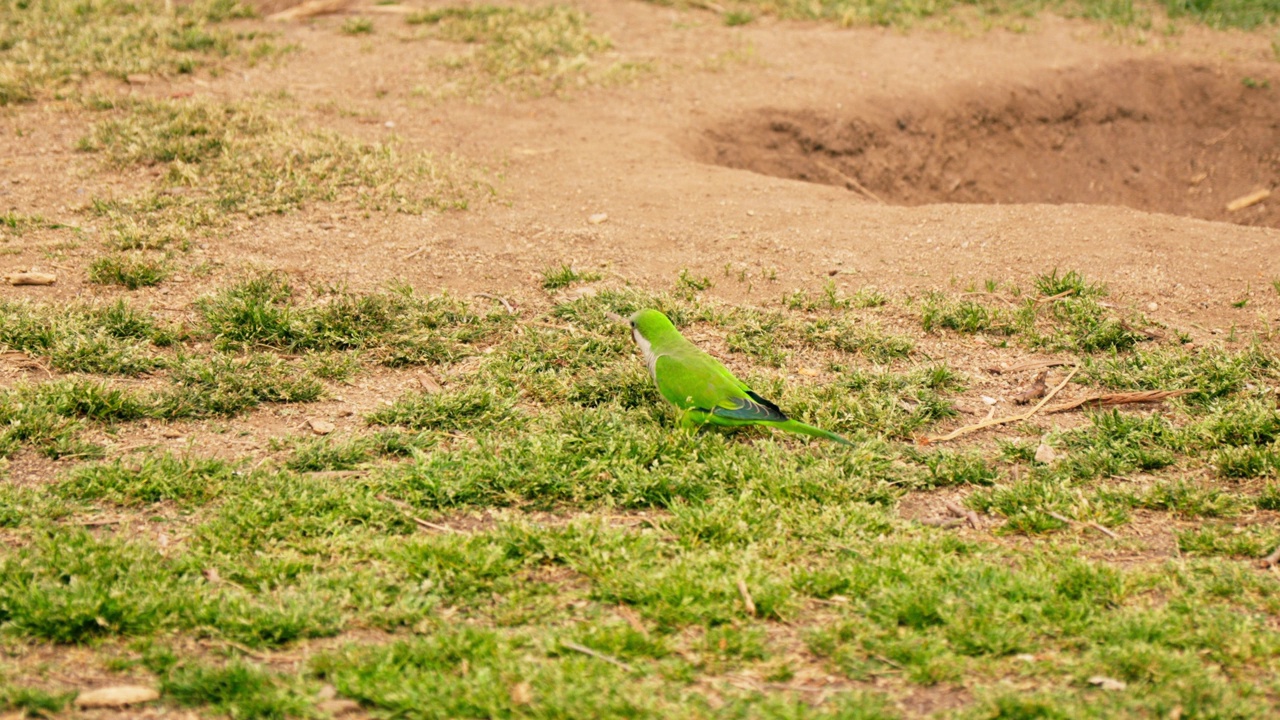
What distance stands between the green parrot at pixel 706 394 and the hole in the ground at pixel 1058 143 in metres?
3.96

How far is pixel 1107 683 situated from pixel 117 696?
2766 mm

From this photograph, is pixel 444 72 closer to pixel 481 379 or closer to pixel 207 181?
pixel 207 181

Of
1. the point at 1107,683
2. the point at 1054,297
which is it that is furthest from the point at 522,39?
the point at 1107,683

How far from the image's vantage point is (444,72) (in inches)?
359

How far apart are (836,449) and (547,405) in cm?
126

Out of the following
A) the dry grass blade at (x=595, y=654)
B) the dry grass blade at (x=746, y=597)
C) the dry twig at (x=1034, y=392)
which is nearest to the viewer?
the dry grass blade at (x=595, y=654)

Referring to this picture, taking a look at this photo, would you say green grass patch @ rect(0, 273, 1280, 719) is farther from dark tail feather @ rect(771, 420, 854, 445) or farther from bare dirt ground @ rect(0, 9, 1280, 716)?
bare dirt ground @ rect(0, 9, 1280, 716)

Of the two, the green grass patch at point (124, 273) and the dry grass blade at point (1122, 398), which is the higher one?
the green grass patch at point (124, 273)

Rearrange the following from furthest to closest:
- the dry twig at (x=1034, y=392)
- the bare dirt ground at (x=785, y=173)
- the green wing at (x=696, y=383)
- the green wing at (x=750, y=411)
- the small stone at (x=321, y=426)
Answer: the bare dirt ground at (x=785, y=173) < the dry twig at (x=1034, y=392) < the small stone at (x=321, y=426) < the green wing at (x=696, y=383) < the green wing at (x=750, y=411)

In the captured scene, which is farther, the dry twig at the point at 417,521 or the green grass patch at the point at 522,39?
the green grass patch at the point at 522,39

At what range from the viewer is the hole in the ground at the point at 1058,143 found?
8.77 metres

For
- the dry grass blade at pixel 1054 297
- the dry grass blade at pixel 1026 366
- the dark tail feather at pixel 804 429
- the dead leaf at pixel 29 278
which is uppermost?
the dead leaf at pixel 29 278

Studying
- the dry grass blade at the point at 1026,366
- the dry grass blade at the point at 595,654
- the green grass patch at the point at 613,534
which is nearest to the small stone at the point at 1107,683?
the green grass patch at the point at 613,534

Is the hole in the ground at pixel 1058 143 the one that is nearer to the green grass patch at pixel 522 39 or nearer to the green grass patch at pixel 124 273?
the green grass patch at pixel 522 39
